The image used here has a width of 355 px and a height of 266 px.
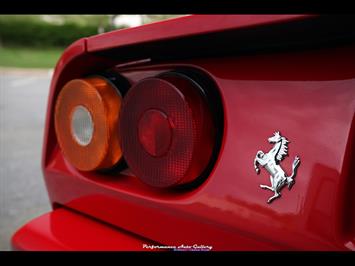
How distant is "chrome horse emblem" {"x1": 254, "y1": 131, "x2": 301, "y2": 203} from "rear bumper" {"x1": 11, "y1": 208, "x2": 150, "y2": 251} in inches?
17.1

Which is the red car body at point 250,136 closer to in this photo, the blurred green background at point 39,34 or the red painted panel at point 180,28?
the red painted panel at point 180,28

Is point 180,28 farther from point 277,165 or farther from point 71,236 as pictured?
point 71,236

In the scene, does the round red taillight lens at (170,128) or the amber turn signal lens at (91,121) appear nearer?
the round red taillight lens at (170,128)

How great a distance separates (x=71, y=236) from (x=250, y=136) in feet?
2.05

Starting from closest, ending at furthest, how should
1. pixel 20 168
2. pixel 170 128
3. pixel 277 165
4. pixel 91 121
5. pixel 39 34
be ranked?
pixel 277 165
pixel 170 128
pixel 91 121
pixel 20 168
pixel 39 34

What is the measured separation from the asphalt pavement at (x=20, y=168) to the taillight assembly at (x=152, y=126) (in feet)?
4.17

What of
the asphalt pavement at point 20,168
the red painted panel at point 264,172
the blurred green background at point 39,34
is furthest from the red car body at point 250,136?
the blurred green background at point 39,34

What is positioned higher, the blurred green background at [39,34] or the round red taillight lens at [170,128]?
the blurred green background at [39,34]

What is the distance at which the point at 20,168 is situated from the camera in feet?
11.4

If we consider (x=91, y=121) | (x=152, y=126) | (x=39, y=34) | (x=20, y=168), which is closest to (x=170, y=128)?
(x=152, y=126)

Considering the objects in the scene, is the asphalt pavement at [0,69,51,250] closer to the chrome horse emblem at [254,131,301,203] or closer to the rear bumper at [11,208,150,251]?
the rear bumper at [11,208,150,251]

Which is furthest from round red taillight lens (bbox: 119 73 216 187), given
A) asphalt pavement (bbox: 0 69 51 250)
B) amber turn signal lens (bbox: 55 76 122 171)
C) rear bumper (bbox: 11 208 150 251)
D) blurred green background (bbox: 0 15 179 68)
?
blurred green background (bbox: 0 15 179 68)

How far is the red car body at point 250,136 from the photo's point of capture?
77cm

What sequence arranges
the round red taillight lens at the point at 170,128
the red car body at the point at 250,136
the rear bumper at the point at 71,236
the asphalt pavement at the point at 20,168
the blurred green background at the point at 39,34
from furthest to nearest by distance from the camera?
the blurred green background at the point at 39,34
the asphalt pavement at the point at 20,168
the rear bumper at the point at 71,236
the round red taillight lens at the point at 170,128
the red car body at the point at 250,136
